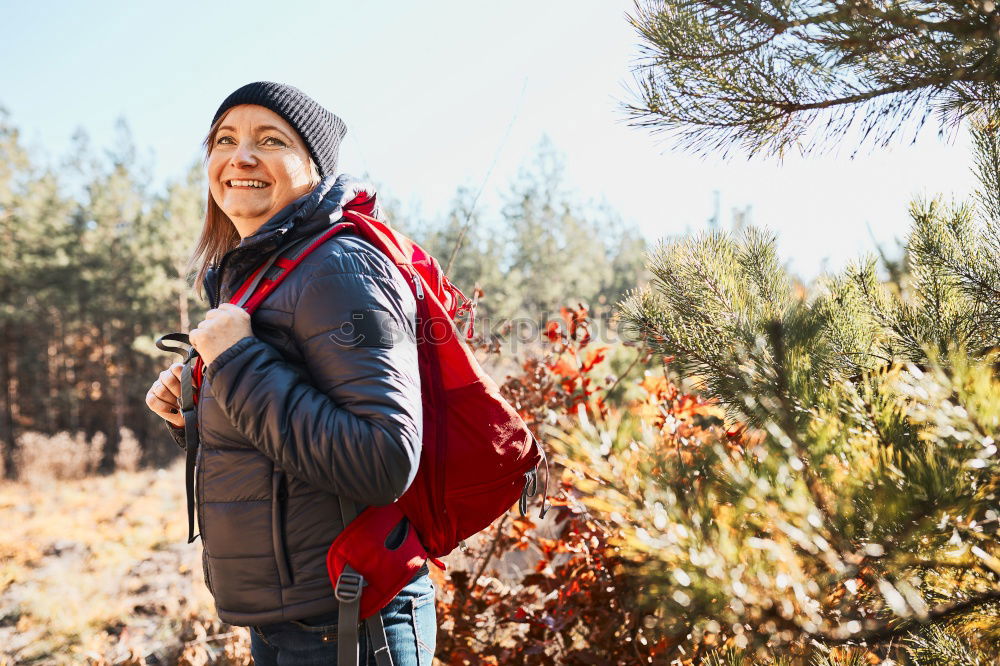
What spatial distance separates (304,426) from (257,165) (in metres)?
0.72

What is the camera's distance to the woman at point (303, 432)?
1223 millimetres

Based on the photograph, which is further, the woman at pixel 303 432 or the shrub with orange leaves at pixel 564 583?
the shrub with orange leaves at pixel 564 583

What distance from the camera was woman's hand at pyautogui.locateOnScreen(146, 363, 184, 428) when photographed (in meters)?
1.63

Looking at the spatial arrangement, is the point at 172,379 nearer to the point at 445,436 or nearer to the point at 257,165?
the point at 257,165

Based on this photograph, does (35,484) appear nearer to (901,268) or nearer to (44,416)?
(44,416)

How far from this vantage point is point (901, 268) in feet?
5.49

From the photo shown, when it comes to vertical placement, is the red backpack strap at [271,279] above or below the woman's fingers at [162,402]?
above

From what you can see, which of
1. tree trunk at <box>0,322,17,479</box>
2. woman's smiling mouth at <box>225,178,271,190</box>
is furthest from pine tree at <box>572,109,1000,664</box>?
tree trunk at <box>0,322,17,479</box>

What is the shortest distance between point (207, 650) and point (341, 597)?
251cm

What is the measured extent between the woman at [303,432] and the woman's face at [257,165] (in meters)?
0.12

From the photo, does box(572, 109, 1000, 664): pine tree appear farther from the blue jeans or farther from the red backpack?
the blue jeans

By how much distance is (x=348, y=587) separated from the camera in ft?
4.08

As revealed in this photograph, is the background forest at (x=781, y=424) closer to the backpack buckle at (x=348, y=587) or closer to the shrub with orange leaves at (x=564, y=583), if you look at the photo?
the shrub with orange leaves at (x=564, y=583)

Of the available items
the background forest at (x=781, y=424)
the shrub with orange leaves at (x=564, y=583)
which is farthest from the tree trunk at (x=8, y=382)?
the shrub with orange leaves at (x=564, y=583)
